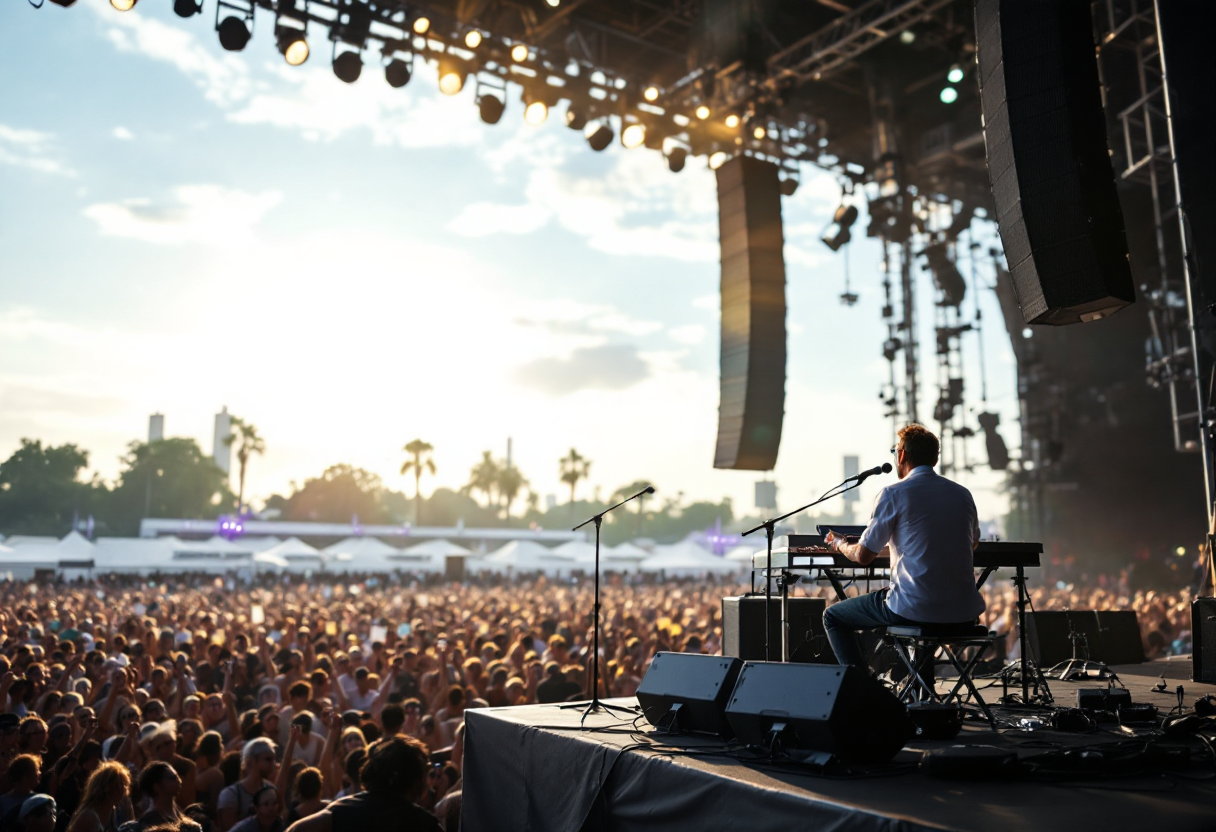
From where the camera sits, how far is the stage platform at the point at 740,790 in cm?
252

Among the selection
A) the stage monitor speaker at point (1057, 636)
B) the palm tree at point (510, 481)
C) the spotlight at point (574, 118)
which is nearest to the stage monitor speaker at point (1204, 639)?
the stage monitor speaker at point (1057, 636)

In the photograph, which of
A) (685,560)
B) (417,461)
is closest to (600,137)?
(685,560)

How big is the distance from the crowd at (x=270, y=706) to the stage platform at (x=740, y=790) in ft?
1.34

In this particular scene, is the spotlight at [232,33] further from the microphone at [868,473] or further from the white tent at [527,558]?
the white tent at [527,558]

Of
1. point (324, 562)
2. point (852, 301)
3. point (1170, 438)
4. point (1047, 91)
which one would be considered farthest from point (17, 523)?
point (1047, 91)

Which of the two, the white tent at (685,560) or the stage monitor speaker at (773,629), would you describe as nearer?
the stage monitor speaker at (773,629)

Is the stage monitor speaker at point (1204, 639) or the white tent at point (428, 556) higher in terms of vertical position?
the white tent at point (428, 556)

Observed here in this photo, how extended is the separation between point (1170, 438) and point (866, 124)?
1219 cm

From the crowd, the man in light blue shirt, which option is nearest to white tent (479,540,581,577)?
the crowd

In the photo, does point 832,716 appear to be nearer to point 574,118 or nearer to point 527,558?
point 574,118

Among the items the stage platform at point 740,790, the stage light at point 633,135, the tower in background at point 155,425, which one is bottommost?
the stage platform at point 740,790

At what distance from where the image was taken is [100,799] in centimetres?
422

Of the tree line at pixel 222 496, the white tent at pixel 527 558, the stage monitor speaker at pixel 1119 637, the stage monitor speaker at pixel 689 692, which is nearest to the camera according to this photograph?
the stage monitor speaker at pixel 689 692

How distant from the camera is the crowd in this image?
168 inches
